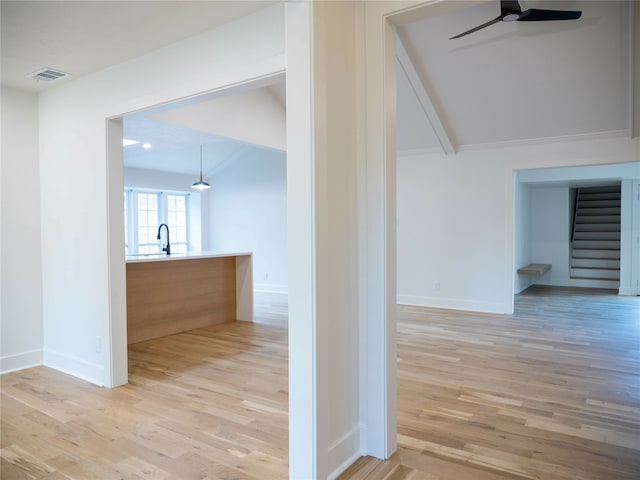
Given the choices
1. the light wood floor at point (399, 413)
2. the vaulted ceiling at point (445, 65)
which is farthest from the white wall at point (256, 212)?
the light wood floor at point (399, 413)

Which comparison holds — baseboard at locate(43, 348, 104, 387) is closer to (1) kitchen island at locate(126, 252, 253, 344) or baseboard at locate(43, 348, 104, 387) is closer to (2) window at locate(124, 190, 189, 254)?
(1) kitchen island at locate(126, 252, 253, 344)

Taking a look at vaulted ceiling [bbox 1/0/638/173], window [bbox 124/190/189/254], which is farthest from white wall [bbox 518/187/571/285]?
window [bbox 124/190/189/254]

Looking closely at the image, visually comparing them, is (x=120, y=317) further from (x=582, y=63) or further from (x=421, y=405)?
(x=582, y=63)

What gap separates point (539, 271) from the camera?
782 cm

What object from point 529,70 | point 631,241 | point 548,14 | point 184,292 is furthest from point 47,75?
point 631,241

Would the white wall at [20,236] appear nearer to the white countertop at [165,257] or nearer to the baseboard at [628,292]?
the white countertop at [165,257]

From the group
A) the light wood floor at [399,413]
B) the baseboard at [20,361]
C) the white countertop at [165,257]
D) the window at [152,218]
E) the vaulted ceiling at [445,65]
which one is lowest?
the light wood floor at [399,413]

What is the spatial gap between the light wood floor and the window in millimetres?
4504

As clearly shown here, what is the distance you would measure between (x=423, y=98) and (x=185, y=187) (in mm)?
5886

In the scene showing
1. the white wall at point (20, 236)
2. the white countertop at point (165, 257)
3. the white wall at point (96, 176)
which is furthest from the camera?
the white countertop at point (165, 257)

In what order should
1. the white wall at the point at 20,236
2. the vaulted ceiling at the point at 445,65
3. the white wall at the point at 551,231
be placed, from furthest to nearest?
1. the white wall at the point at 551,231
2. the white wall at the point at 20,236
3. the vaulted ceiling at the point at 445,65

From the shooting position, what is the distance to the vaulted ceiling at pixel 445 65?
2.57m

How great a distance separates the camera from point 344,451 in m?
2.12

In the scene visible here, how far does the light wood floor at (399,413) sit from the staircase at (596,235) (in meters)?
4.96
